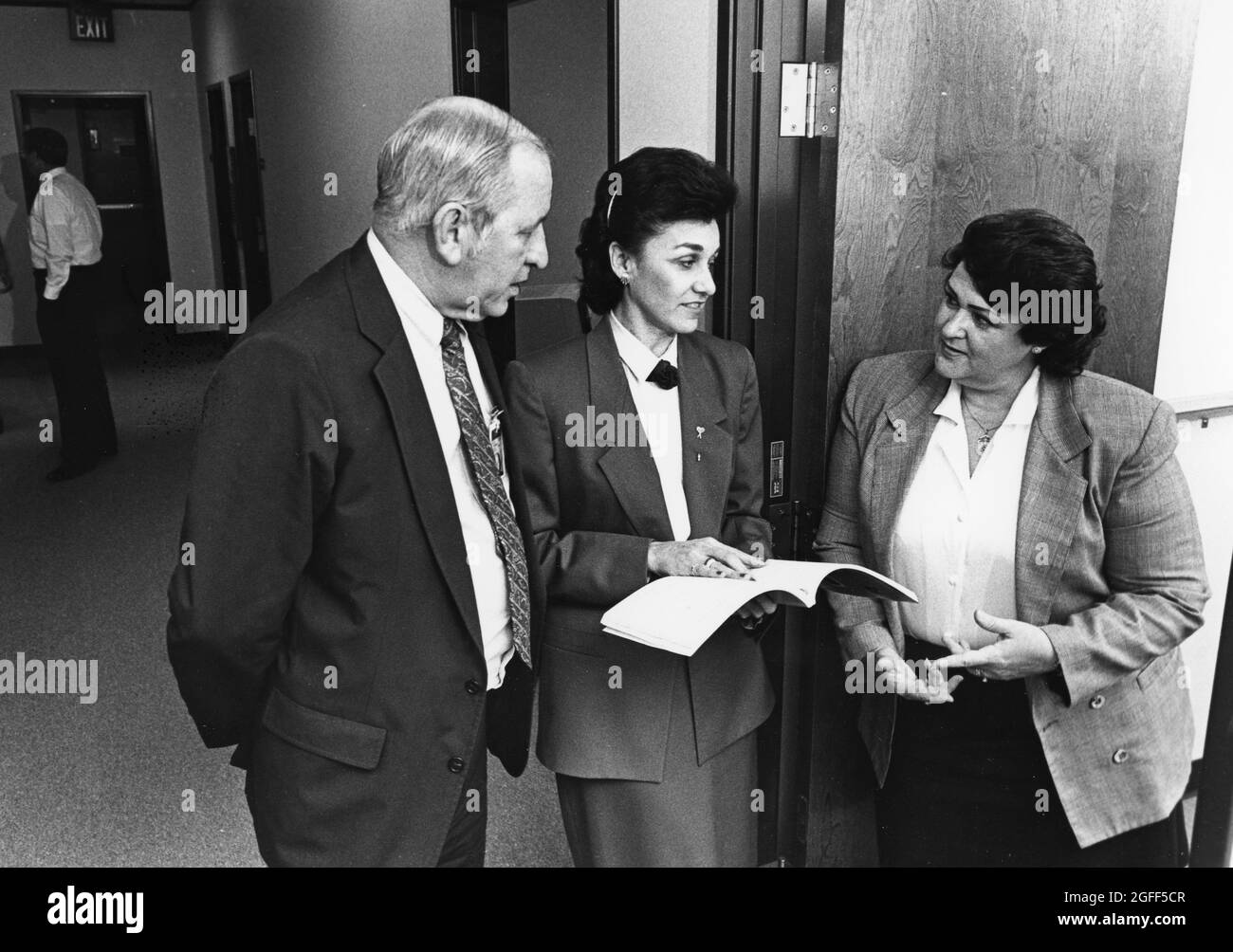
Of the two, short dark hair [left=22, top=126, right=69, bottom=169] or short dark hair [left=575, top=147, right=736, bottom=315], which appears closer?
short dark hair [left=575, top=147, right=736, bottom=315]

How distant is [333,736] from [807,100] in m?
1.27

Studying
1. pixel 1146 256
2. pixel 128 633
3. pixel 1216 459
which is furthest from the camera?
pixel 128 633

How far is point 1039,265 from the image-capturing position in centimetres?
154

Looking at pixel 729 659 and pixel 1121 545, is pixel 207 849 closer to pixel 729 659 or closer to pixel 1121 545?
pixel 729 659

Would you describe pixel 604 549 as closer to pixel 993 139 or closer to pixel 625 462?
pixel 625 462

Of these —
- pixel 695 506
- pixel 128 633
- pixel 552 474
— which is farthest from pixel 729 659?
pixel 128 633

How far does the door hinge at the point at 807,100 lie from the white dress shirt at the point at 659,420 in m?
0.48

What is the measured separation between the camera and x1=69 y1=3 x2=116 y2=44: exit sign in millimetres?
7359

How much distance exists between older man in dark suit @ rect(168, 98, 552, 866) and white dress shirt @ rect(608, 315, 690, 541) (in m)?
0.28

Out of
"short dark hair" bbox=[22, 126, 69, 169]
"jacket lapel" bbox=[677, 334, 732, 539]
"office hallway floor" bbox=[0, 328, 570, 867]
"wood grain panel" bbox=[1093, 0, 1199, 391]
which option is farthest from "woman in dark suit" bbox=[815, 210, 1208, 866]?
"short dark hair" bbox=[22, 126, 69, 169]

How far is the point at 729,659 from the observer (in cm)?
168

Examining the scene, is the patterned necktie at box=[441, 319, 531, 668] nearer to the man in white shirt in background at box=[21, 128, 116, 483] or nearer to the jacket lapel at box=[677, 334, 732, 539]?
the jacket lapel at box=[677, 334, 732, 539]

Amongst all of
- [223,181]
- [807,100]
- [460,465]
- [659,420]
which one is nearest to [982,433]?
[659,420]
